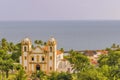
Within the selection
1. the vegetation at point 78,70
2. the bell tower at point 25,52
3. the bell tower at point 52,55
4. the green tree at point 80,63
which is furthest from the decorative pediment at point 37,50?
the green tree at point 80,63

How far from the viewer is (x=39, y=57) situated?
62.1m

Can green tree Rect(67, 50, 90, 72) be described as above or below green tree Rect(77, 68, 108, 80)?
below

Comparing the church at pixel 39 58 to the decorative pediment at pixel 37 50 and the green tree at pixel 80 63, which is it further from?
the green tree at pixel 80 63

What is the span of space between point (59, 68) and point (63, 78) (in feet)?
51.5

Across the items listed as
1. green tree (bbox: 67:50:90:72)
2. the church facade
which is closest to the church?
the church facade

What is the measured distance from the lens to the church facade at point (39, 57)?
6169 centimetres

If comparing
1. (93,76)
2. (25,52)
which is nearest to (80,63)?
(25,52)

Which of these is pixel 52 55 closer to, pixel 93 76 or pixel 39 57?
pixel 39 57

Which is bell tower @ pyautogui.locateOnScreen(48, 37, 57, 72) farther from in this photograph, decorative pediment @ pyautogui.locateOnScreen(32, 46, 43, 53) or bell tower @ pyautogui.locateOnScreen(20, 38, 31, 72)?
bell tower @ pyautogui.locateOnScreen(20, 38, 31, 72)

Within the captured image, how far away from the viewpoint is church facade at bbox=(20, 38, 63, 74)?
61.7 meters

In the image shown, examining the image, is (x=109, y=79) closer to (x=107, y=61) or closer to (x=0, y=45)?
(x=107, y=61)

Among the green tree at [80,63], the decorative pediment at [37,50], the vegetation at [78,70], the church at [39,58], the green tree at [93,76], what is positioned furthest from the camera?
the decorative pediment at [37,50]

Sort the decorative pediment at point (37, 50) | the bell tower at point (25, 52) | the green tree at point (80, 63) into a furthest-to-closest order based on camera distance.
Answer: the bell tower at point (25, 52), the decorative pediment at point (37, 50), the green tree at point (80, 63)

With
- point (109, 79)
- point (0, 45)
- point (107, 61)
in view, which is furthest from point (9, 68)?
point (0, 45)
